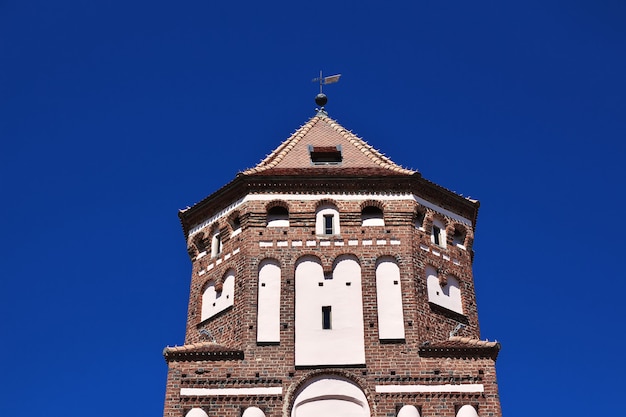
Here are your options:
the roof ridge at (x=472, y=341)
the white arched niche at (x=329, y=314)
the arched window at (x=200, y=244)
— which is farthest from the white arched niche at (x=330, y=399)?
the arched window at (x=200, y=244)

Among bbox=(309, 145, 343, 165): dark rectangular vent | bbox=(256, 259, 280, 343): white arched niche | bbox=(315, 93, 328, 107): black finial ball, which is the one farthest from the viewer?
bbox=(315, 93, 328, 107): black finial ball

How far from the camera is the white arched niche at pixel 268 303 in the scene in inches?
821

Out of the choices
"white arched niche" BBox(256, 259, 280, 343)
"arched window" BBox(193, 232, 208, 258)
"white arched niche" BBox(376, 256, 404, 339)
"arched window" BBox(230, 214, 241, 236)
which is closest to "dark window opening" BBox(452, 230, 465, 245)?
"white arched niche" BBox(376, 256, 404, 339)

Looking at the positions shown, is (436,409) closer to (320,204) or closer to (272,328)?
(272,328)

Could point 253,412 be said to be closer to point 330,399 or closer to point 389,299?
point 330,399

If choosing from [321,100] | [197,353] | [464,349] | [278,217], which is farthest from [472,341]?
[321,100]

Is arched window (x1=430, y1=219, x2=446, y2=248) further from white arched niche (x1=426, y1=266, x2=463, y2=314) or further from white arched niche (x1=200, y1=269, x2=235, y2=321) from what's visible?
white arched niche (x1=200, y1=269, x2=235, y2=321)

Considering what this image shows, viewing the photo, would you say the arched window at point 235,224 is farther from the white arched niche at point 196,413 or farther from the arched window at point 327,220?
the white arched niche at point 196,413

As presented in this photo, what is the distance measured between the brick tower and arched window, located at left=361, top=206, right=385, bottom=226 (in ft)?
0.08

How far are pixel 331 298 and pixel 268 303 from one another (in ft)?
4.03

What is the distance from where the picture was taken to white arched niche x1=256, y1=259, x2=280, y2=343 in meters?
20.9

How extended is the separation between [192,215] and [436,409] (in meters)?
7.45

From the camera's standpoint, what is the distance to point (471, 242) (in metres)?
23.8

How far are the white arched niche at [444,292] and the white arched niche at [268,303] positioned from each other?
3044 millimetres
